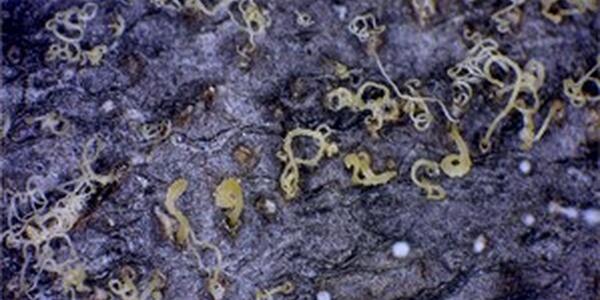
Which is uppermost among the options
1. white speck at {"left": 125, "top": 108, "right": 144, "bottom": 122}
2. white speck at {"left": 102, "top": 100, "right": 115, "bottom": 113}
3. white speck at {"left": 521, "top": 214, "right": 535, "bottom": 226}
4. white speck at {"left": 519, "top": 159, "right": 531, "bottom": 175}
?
white speck at {"left": 102, "top": 100, "right": 115, "bottom": 113}

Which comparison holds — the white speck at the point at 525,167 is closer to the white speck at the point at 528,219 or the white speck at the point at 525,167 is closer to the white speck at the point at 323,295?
the white speck at the point at 528,219

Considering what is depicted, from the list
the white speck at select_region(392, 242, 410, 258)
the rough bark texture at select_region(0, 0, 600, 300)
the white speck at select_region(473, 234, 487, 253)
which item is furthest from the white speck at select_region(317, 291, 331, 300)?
the white speck at select_region(473, 234, 487, 253)

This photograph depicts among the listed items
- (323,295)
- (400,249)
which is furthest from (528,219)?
(323,295)

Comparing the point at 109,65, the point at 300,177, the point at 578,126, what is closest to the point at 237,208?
the point at 300,177

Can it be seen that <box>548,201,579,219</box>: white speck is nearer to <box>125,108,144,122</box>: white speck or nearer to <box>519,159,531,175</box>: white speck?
<box>519,159,531,175</box>: white speck

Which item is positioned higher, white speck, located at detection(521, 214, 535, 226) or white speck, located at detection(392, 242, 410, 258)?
white speck, located at detection(521, 214, 535, 226)

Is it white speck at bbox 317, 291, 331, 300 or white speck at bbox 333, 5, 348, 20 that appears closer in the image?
white speck at bbox 317, 291, 331, 300

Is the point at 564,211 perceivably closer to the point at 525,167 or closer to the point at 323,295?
the point at 525,167

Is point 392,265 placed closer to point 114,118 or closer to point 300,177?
point 300,177
